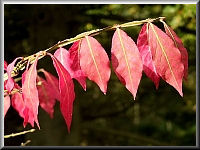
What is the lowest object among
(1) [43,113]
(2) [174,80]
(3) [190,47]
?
(1) [43,113]

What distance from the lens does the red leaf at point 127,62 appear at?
2.11ft

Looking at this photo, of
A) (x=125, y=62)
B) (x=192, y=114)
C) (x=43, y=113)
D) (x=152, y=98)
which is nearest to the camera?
(x=125, y=62)

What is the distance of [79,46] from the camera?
2.22 feet

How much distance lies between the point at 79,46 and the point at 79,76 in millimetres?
60

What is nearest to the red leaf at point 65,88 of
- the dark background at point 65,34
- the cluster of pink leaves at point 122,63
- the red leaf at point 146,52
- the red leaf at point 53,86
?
the cluster of pink leaves at point 122,63

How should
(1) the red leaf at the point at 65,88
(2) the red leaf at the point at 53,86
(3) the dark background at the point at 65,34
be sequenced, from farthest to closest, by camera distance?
(3) the dark background at the point at 65,34, (2) the red leaf at the point at 53,86, (1) the red leaf at the point at 65,88

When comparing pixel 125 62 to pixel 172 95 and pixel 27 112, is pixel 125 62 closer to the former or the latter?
pixel 27 112

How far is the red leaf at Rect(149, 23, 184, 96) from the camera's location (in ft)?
2.12

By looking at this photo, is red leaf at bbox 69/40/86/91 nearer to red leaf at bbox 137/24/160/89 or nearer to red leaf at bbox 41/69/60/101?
red leaf at bbox 137/24/160/89

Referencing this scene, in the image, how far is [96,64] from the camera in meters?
0.66

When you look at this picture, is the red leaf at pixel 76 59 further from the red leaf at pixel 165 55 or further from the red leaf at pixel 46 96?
the red leaf at pixel 46 96

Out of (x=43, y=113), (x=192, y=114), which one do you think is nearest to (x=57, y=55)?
(x=43, y=113)

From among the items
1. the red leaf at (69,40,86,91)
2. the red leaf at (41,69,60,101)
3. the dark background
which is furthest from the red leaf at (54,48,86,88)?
the dark background

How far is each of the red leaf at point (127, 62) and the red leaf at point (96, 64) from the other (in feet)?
0.07
